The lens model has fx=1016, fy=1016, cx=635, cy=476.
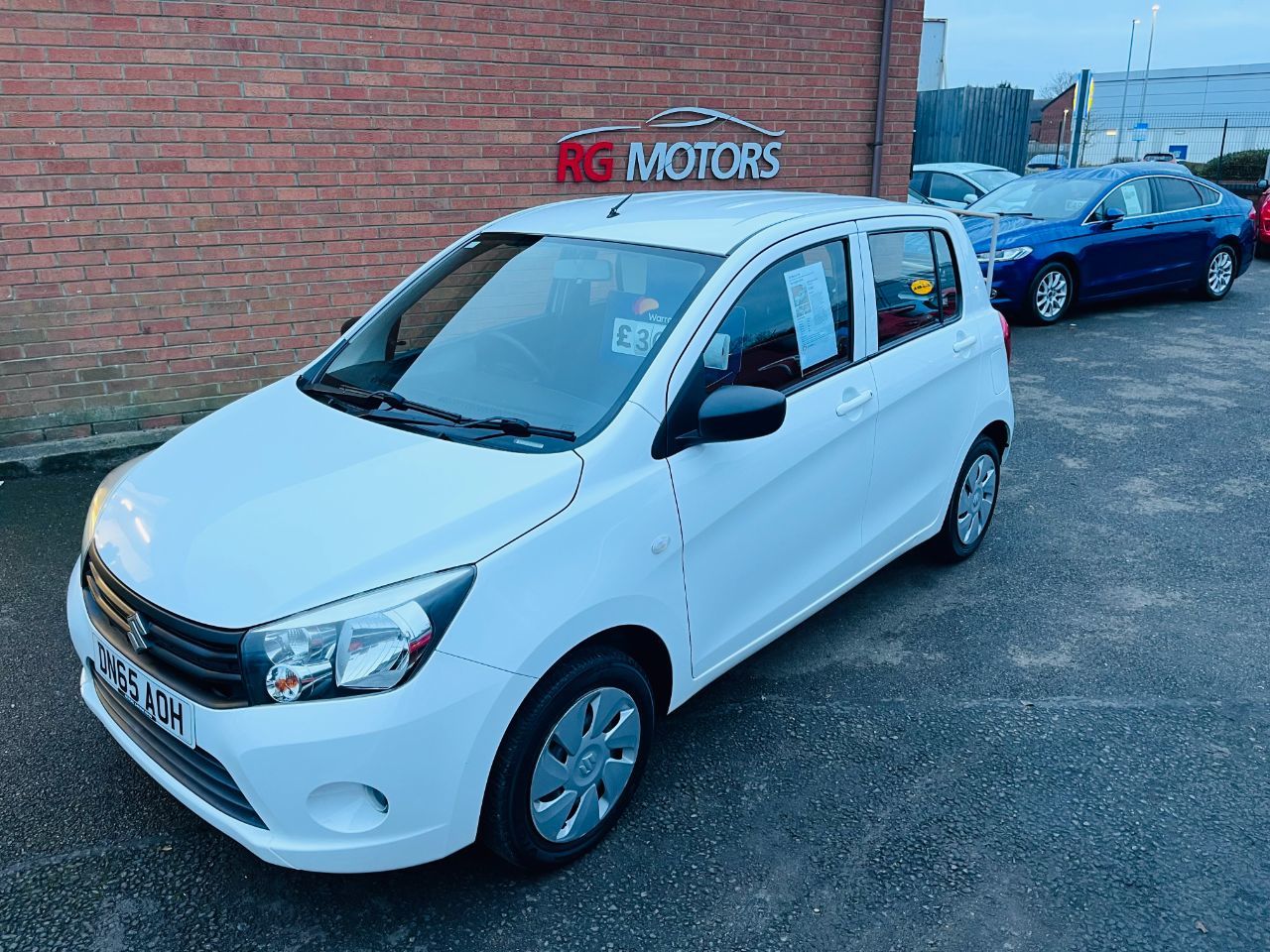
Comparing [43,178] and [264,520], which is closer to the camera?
[264,520]

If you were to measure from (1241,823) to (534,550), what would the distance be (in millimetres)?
2441

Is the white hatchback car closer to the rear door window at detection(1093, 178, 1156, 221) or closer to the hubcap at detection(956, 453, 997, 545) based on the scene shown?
the hubcap at detection(956, 453, 997, 545)

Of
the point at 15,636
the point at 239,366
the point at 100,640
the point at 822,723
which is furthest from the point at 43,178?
the point at 822,723

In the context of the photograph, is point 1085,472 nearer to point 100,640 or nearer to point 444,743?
point 444,743

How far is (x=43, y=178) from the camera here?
5871 millimetres

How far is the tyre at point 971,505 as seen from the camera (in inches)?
191

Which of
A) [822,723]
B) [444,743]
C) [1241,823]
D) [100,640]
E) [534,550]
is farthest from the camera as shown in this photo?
[822,723]

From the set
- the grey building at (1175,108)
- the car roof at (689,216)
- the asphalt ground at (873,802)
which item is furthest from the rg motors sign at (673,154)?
the grey building at (1175,108)

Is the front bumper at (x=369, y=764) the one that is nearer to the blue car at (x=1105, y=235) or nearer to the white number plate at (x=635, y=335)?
the white number plate at (x=635, y=335)

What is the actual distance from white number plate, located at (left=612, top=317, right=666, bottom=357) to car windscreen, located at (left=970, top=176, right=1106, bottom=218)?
8835mm

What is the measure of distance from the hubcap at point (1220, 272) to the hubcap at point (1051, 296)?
249 cm

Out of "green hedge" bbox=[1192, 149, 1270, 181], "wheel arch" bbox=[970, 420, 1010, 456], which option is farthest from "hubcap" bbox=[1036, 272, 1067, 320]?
"green hedge" bbox=[1192, 149, 1270, 181]

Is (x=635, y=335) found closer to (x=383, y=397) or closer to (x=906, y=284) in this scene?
(x=383, y=397)

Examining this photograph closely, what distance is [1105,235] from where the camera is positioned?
10703 mm
